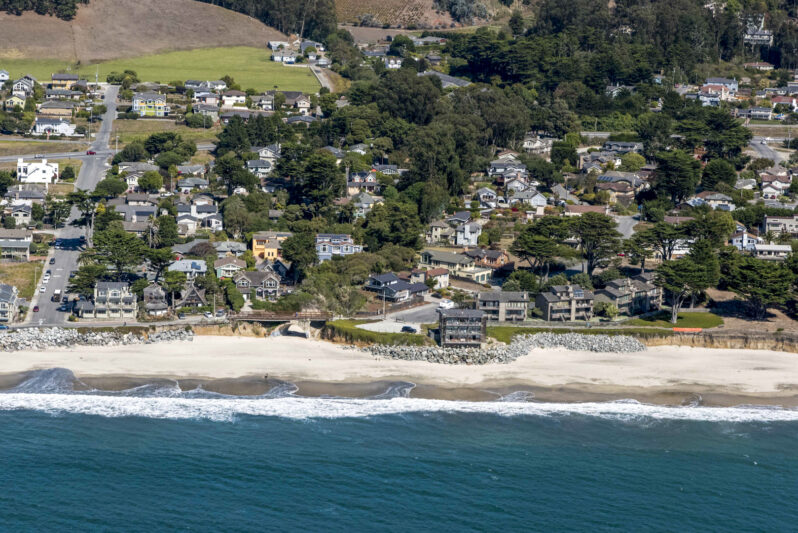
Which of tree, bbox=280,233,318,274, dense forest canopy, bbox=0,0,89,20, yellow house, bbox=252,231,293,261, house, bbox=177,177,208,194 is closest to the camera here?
tree, bbox=280,233,318,274

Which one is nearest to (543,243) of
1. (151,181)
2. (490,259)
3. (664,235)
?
(490,259)

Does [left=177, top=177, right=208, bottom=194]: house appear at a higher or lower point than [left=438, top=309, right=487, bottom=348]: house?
higher

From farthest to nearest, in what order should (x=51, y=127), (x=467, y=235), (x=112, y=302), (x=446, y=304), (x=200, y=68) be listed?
(x=200, y=68) < (x=51, y=127) < (x=467, y=235) < (x=446, y=304) < (x=112, y=302)

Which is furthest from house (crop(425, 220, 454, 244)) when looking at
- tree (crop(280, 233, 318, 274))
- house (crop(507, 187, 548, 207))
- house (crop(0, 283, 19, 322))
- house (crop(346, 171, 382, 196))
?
house (crop(0, 283, 19, 322))

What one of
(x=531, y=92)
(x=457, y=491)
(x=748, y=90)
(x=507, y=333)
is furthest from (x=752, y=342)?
(x=748, y=90)

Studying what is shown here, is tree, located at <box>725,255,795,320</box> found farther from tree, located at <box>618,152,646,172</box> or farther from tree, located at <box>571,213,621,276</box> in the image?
tree, located at <box>618,152,646,172</box>

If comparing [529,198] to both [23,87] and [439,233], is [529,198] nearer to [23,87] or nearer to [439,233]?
[439,233]
